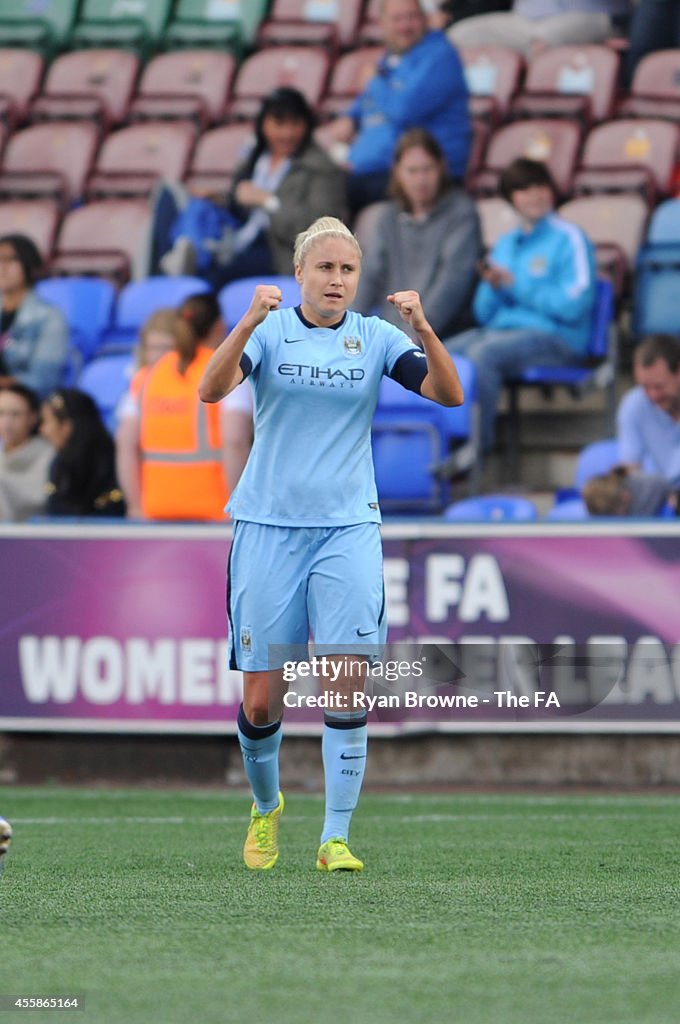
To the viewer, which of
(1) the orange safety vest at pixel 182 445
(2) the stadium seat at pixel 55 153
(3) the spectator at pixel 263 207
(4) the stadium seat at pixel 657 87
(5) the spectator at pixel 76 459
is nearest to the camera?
(1) the orange safety vest at pixel 182 445

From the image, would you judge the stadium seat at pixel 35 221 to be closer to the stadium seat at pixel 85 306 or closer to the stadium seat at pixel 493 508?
the stadium seat at pixel 85 306

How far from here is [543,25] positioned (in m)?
14.6

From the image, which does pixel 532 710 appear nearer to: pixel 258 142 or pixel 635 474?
pixel 635 474

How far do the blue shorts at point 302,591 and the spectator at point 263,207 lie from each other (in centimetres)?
606

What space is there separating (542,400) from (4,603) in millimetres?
3921

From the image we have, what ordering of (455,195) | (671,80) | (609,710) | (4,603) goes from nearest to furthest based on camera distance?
1. (609,710)
2. (4,603)
3. (455,195)
4. (671,80)

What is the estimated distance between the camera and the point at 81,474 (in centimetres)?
1066

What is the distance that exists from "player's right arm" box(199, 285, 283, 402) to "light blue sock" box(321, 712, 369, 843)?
1059 mm

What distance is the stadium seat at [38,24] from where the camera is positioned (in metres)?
17.2

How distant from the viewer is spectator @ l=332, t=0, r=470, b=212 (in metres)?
12.2

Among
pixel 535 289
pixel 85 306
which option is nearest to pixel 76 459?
pixel 535 289

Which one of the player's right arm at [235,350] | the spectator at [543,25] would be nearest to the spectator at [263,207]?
the spectator at [543,25]

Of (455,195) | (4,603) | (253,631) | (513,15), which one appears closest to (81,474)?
(4,603)

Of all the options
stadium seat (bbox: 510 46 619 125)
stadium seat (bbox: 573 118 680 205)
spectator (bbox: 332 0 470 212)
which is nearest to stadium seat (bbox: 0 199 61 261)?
spectator (bbox: 332 0 470 212)
